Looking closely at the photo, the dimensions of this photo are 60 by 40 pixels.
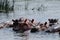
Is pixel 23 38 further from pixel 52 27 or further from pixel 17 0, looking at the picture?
pixel 17 0

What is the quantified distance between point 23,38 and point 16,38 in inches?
13.2

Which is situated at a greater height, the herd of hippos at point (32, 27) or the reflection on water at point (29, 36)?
the herd of hippos at point (32, 27)

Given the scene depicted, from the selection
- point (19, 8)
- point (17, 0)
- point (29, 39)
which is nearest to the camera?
point (29, 39)

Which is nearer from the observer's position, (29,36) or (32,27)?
(29,36)

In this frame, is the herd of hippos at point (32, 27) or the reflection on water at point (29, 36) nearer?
the reflection on water at point (29, 36)

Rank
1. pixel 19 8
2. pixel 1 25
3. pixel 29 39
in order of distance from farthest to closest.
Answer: pixel 19 8 → pixel 1 25 → pixel 29 39

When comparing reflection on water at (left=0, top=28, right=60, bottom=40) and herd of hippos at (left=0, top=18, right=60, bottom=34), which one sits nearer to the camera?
reflection on water at (left=0, top=28, right=60, bottom=40)

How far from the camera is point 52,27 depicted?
669 inches

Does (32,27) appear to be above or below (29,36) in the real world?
above

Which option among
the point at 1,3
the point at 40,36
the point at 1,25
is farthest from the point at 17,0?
the point at 40,36

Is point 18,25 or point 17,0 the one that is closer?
point 18,25

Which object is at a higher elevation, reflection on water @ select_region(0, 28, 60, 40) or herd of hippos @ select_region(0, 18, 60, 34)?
herd of hippos @ select_region(0, 18, 60, 34)

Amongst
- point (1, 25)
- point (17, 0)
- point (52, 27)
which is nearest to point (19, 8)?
point (17, 0)

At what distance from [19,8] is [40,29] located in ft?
42.5
